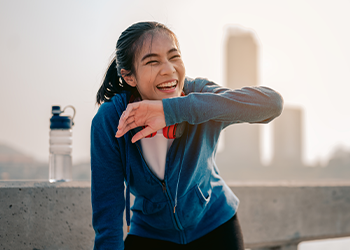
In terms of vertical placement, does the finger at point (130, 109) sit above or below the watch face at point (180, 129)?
above

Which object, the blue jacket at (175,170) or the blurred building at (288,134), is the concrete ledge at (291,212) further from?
the blurred building at (288,134)

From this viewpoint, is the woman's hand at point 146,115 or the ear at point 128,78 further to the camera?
the ear at point 128,78

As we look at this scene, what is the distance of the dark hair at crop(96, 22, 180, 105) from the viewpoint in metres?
1.74

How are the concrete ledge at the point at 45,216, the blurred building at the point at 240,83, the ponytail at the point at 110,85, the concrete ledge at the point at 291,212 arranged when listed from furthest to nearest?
the blurred building at the point at 240,83 < the concrete ledge at the point at 291,212 < the concrete ledge at the point at 45,216 < the ponytail at the point at 110,85

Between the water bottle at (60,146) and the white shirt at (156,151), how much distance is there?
1065mm

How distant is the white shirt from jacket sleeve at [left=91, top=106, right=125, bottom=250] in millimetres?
183

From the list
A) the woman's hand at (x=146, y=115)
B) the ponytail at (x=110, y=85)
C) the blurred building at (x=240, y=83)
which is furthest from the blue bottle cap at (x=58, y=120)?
the blurred building at (x=240, y=83)

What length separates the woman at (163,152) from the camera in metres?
1.62

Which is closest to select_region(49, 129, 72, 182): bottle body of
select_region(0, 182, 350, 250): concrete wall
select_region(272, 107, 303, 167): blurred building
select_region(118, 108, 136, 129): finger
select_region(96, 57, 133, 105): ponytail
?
select_region(0, 182, 350, 250): concrete wall

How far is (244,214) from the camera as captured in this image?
2672 millimetres

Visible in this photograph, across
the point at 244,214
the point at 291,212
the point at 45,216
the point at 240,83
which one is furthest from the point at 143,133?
the point at 240,83

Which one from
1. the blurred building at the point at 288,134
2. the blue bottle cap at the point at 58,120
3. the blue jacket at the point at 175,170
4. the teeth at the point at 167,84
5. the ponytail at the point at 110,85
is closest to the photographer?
the blue jacket at the point at 175,170

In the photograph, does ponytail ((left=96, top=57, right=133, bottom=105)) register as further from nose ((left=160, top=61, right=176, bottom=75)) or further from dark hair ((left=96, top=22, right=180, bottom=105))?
nose ((left=160, top=61, right=176, bottom=75))

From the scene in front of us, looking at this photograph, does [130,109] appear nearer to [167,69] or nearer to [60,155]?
[167,69]
